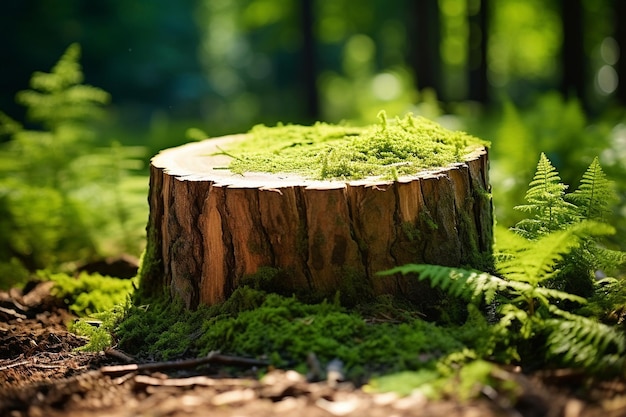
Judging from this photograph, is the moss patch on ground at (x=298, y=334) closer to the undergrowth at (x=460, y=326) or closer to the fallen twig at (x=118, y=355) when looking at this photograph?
the undergrowth at (x=460, y=326)

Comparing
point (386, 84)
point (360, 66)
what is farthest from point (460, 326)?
point (360, 66)

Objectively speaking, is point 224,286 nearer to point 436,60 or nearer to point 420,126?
point 420,126

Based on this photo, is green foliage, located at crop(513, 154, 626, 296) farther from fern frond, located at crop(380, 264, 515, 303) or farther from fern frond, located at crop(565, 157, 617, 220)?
fern frond, located at crop(380, 264, 515, 303)

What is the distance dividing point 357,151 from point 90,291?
2468 millimetres

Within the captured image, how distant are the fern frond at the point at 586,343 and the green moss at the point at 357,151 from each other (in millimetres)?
1249

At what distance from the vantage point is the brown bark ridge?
3.78 m

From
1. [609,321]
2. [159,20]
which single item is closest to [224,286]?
[609,321]

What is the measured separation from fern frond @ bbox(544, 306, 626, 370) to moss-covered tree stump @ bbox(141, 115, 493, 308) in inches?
33.9

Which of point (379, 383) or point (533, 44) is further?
point (533, 44)

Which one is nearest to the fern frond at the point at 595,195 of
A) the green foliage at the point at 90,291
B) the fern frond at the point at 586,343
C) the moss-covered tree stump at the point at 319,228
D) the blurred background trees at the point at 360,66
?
the moss-covered tree stump at the point at 319,228

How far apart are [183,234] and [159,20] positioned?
24902 mm

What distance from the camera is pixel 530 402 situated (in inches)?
107

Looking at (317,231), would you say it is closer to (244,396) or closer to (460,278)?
(460,278)

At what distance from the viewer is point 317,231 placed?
378cm
